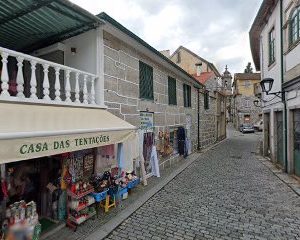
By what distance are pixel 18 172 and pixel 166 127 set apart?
7556 millimetres

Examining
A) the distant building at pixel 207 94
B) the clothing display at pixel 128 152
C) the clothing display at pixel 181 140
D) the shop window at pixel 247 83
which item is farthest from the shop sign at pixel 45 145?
the shop window at pixel 247 83

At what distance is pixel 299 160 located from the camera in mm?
9516

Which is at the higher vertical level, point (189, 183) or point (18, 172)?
point (18, 172)

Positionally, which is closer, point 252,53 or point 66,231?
point 66,231

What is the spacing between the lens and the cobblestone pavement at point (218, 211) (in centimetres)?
539

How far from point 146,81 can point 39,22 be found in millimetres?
4964

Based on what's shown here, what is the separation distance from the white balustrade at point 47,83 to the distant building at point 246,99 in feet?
145

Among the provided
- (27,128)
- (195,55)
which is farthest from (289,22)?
(195,55)

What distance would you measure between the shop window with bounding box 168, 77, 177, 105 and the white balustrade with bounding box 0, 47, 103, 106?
21.0 feet

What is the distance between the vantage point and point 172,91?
13234mm

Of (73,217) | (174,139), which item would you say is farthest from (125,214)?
(174,139)

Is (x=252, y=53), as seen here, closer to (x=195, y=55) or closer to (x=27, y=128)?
(x=195, y=55)

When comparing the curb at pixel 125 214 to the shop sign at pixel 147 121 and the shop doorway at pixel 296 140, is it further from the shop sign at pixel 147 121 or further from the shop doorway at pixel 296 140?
the shop doorway at pixel 296 140

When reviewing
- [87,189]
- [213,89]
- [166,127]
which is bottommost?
[87,189]
